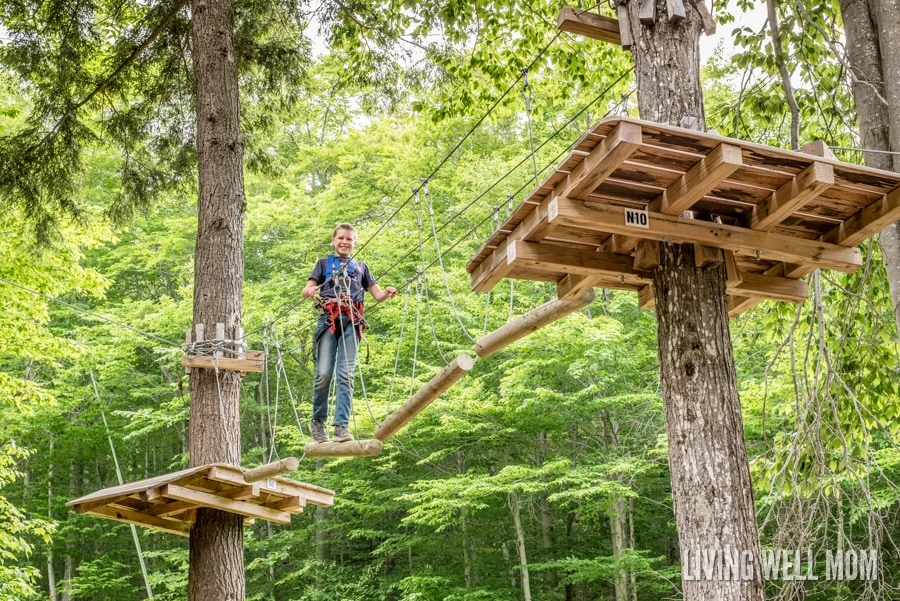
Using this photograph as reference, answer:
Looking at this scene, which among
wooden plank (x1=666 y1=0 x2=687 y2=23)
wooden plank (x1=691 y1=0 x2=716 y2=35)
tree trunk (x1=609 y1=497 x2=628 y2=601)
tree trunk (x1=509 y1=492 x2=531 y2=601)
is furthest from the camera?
tree trunk (x1=509 y1=492 x2=531 y2=601)

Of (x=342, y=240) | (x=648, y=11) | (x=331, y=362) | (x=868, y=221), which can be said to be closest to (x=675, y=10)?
(x=648, y=11)

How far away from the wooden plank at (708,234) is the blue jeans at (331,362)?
1.82 meters

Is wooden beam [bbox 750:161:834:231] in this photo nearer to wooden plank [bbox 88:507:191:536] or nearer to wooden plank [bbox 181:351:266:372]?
wooden plank [bbox 181:351:266:372]

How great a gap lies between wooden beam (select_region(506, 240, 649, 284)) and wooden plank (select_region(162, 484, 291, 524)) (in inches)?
92.3

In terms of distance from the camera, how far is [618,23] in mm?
3844

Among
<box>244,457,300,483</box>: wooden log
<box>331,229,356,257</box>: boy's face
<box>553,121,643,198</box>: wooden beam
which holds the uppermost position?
<box>331,229,356,257</box>: boy's face

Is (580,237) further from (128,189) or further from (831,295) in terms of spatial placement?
(128,189)

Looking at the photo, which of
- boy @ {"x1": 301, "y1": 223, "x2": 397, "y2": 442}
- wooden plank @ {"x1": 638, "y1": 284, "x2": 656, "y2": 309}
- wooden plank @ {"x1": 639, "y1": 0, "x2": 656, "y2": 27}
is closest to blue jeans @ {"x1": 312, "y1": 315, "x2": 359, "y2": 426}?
boy @ {"x1": 301, "y1": 223, "x2": 397, "y2": 442}

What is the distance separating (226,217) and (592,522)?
9502 mm

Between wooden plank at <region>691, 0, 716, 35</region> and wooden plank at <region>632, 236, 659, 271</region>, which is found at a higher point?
wooden plank at <region>691, 0, 716, 35</region>

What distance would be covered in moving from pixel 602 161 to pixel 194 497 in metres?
3.08

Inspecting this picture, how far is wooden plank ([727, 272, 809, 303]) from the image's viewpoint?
13.1 feet

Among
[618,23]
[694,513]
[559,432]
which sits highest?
[618,23]

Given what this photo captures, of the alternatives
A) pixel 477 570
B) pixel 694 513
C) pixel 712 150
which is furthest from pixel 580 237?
pixel 477 570
